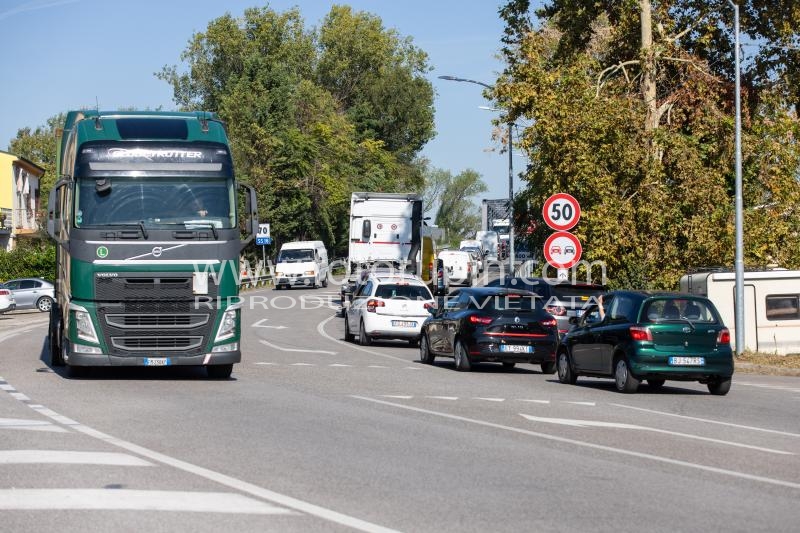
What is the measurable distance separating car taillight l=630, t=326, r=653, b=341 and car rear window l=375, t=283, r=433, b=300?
1273 centimetres

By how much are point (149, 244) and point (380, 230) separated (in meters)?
27.3

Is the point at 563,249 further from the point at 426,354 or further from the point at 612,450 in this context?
the point at 612,450

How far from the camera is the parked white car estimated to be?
75.7 m

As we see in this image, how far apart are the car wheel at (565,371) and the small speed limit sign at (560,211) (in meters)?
6.74

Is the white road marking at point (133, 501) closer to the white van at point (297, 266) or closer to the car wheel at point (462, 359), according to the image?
the car wheel at point (462, 359)

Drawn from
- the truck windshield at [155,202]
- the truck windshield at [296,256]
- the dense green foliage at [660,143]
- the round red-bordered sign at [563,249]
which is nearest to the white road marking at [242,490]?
the truck windshield at [155,202]

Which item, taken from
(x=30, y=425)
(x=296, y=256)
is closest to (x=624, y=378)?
(x=30, y=425)

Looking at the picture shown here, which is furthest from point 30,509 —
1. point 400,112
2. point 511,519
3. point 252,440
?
point 400,112

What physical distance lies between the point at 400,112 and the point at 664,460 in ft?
332

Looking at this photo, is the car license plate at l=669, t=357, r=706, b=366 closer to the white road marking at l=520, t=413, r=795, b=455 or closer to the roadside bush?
the white road marking at l=520, t=413, r=795, b=455

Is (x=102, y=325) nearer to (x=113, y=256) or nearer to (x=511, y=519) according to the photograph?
(x=113, y=256)

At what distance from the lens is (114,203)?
1809cm

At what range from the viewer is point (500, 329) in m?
23.1

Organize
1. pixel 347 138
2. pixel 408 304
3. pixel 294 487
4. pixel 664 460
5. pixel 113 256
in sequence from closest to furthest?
pixel 294 487
pixel 664 460
pixel 113 256
pixel 408 304
pixel 347 138
